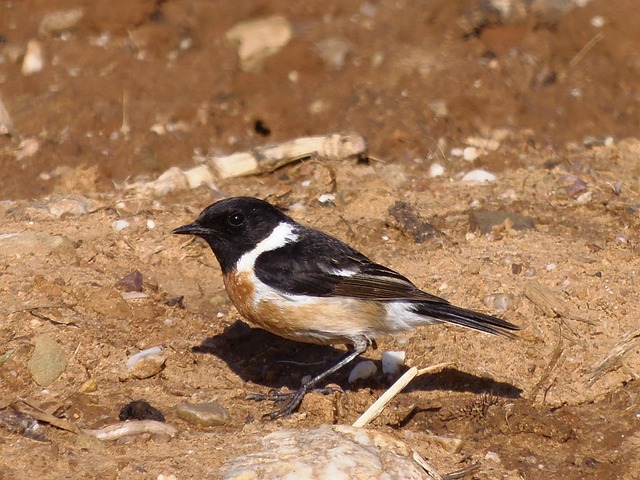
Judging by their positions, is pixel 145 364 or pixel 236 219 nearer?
pixel 145 364

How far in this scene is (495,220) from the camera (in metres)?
8.23

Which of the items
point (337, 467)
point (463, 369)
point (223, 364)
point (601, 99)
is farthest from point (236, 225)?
point (601, 99)

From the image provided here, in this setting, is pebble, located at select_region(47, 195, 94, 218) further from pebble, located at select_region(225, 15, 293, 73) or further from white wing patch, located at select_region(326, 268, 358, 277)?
pebble, located at select_region(225, 15, 293, 73)

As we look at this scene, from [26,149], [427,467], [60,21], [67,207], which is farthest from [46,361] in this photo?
[60,21]

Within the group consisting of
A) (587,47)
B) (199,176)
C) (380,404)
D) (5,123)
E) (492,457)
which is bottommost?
(5,123)

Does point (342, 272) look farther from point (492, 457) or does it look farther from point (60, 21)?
point (60, 21)

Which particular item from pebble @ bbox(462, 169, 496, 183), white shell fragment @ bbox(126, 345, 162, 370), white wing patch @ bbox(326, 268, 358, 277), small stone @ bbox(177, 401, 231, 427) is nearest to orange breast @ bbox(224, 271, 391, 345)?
white wing patch @ bbox(326, 268, 358, 277)

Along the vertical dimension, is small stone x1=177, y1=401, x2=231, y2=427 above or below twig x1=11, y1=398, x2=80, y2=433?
below

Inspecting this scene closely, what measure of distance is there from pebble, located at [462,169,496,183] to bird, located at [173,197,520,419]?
253 cm

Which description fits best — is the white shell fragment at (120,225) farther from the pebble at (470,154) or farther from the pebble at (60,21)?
the pebble at (60,21)

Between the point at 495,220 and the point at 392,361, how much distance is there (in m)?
1.80

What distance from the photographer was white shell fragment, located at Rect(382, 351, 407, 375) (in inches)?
277

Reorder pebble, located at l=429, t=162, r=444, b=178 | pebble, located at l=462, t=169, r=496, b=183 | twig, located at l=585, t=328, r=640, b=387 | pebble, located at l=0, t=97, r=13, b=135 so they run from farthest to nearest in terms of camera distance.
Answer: pebble, located at l=0, t=97, r=13, b=135, pebble, located at l=429, t=162, r=444, b=178, pebble, located at l=462, t=169, r=496, b=183, twig, located at l=585, t=328, r=640, b=387

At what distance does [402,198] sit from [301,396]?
2.74 meters
